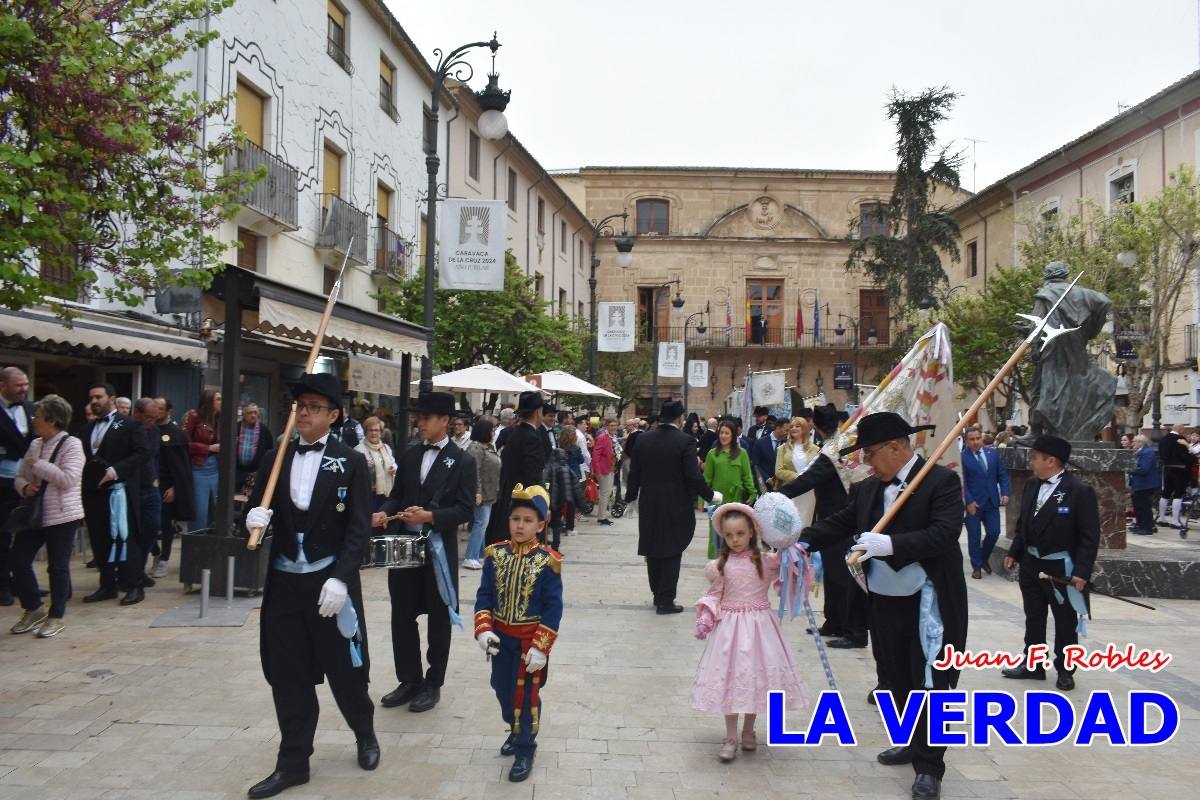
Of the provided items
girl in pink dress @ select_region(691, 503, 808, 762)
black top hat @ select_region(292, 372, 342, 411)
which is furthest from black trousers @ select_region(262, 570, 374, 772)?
girl in pink dress @ select_region(691, 503, 808, 762)

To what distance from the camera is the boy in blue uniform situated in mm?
4527

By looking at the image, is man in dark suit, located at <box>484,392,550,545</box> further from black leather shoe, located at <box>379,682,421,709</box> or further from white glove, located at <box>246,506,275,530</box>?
white glove, located at <box>246,506,275,530</box>

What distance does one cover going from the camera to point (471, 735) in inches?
202

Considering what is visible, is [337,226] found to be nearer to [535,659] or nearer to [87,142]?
[87,142]

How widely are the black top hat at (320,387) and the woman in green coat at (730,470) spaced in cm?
601

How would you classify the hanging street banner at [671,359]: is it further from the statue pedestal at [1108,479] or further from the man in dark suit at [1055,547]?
the man in dark suit at [1055,547]

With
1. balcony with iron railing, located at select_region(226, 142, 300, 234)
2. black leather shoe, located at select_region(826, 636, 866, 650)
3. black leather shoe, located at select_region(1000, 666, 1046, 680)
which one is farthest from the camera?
balcony with iron railing, located at select_region(226, 142, 300, 234)

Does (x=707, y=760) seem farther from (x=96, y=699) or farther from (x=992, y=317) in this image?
(x=992, y=317)

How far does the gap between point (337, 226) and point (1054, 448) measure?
49.9ft

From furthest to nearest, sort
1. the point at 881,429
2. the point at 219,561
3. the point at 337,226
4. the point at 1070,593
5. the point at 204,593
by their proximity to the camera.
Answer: the point at 337,226 < the point at 219,561 < the point at 204,593 < the point at 1070,593 < the point at 881,429

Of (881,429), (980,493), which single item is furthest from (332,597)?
(980,493)

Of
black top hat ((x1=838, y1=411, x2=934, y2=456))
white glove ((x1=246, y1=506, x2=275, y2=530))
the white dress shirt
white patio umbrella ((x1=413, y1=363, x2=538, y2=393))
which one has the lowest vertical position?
white glove ((x1=246, y1=506, x2=275, y2=530))

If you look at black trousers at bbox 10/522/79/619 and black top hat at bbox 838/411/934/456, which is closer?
black top hat at bbox 838/411/934/456

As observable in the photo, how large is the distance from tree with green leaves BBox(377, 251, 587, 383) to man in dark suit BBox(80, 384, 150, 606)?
396 inches
